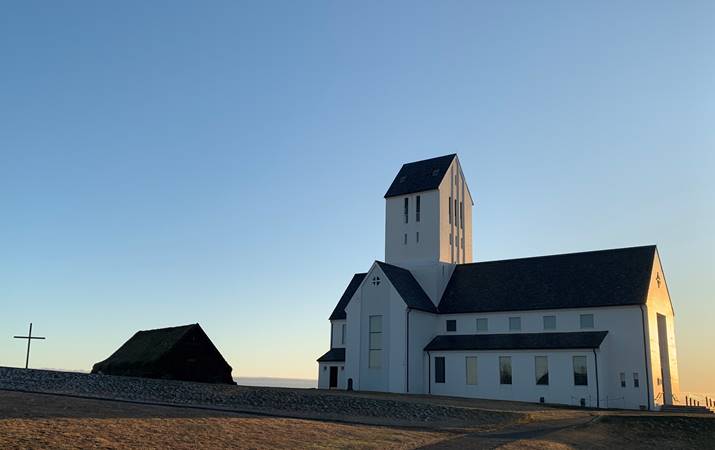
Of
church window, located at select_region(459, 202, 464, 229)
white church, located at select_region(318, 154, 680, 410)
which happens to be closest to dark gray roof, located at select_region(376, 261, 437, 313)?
white church, located at select_region(318, 154, 680, 410)

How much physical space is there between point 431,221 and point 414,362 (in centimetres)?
1336

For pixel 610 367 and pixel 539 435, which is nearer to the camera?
pixel 539 435

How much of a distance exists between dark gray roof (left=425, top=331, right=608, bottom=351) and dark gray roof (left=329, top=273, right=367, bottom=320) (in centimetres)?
1224

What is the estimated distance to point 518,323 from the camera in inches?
2072

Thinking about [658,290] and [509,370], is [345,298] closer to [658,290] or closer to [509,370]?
[509,370]

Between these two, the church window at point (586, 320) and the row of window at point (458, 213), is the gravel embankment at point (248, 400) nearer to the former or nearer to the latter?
the church window at point (586, 320)

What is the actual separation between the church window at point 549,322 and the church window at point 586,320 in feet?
7.05

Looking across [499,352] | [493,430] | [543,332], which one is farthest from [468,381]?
[493,430]

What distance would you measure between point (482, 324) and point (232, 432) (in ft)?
120

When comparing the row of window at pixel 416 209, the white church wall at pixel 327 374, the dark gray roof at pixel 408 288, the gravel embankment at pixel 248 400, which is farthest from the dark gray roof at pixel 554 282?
the gravel embankment at pixel 248 400

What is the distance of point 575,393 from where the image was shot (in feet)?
→ 153

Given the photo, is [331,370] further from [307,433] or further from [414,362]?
[307,433]

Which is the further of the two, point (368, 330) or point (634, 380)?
point (368, 330)

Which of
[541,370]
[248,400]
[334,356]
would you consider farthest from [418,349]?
[248,400]
